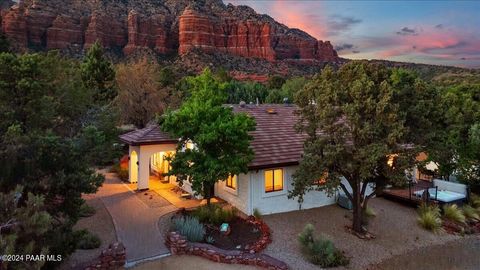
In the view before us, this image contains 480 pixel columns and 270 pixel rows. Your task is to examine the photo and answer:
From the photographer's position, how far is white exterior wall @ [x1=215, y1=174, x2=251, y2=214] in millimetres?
14883

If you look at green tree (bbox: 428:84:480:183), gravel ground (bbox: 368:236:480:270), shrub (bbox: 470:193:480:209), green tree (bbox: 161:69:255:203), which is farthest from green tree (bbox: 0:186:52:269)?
shrub (bbox: 470:193:480:209)

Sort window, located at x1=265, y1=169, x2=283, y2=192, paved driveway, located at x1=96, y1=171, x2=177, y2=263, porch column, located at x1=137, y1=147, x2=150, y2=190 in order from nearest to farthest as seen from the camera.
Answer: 1. paved driveway, located at x1=96, y1=171, x2=177, y2=263
2. window, located at x1=265, y1=169, x2=283, y2=192
3. porch column, located at x1=137, y1=147, x2=150, y2=190

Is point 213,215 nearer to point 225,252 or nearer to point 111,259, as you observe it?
point 225,252

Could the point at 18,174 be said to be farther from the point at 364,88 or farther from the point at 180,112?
the point at 364,88

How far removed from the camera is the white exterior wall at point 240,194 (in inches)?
586

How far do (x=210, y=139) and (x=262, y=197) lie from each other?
14.3 feet

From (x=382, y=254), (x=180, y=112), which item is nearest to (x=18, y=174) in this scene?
(x=180, y=112)

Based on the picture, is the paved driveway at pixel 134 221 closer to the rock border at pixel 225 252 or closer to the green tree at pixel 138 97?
the rock border at pixel 225 252

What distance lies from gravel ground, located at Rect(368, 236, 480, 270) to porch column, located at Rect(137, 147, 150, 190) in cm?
1255

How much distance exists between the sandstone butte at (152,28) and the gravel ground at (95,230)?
88.7m

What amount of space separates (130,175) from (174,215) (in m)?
7.19

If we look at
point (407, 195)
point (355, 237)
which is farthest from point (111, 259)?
point (407, 195)

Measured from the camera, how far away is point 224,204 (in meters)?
16.4

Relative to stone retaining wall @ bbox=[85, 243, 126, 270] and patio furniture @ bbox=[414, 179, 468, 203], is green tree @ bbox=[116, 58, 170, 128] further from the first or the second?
patio furniture @ bbox=[414, 179, 468, 203]
